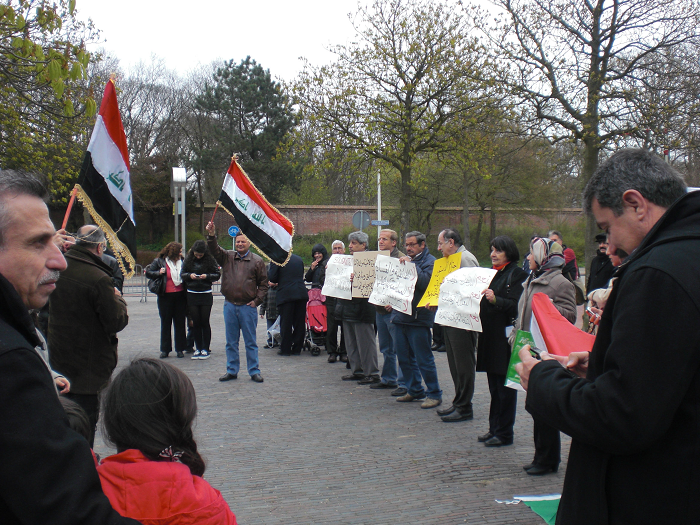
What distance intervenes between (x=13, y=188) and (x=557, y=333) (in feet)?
7.90

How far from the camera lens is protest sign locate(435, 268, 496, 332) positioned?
19.6 feet

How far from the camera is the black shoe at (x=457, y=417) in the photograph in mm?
6422

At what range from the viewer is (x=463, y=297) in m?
6.13

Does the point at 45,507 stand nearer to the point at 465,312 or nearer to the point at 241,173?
the point at 465,312

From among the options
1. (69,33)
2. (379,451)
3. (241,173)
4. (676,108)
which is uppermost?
(69,33)

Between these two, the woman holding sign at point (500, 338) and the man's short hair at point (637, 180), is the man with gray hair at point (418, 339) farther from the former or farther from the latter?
the man's short hair at point (637, 180)

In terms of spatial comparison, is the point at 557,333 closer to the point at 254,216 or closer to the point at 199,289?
the point at 254,216

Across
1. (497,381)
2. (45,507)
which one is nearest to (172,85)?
(497,381)

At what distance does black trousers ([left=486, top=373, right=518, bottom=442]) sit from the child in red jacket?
416cm

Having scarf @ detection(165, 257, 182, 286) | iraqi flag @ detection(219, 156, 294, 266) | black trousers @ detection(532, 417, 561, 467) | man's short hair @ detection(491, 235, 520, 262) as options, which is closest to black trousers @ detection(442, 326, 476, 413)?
man's short hair @ detection(491, 235, 520, 262)

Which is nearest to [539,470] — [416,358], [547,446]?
[547,446]

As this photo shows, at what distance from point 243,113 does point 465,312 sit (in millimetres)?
36351

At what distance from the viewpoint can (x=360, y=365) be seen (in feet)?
28.9

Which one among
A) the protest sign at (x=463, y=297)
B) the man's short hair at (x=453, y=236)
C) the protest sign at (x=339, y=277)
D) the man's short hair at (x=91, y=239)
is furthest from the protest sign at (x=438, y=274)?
the man's short hair at (x=91, y=239)
